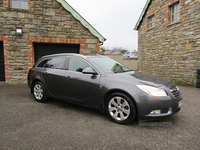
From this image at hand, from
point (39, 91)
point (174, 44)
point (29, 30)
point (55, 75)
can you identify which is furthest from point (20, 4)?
point (174, 44)

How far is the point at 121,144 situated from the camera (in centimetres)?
259

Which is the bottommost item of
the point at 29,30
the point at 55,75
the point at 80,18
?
the point at 55,75

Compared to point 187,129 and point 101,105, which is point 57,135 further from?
point 187,129

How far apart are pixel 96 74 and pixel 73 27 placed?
5548 millimetres

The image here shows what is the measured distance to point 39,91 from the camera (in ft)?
16.5

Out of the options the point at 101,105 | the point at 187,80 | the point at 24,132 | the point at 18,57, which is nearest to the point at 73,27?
the point at 18,57

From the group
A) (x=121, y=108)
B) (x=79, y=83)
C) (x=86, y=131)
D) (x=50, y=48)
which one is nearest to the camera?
(x=86, y=131)

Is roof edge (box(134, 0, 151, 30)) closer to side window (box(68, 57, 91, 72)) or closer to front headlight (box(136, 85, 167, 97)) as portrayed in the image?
side window (box(68, 57, 91, 72))

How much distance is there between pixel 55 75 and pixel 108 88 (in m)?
1.84

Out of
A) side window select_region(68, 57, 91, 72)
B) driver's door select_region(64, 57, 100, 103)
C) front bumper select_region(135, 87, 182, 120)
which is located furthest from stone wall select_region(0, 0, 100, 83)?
front bumper select_region(135, 87, 182, 120)

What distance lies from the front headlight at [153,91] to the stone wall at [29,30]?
6.13 m

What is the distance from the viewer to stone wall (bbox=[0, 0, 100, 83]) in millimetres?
7875

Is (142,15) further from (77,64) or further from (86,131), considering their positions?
(86,131)

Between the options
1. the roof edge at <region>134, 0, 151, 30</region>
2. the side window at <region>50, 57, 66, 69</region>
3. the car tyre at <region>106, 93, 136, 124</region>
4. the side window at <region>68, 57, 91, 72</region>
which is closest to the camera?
the car tyre at <region>106, 93, 136, 124</region>
